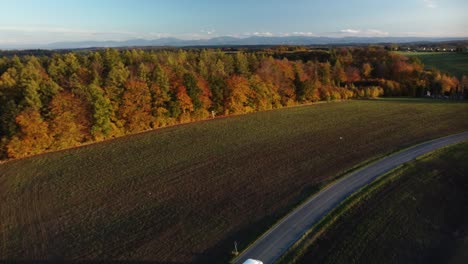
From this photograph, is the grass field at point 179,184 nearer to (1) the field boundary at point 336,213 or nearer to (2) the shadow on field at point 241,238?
(2) the shadow on field at point 241,238

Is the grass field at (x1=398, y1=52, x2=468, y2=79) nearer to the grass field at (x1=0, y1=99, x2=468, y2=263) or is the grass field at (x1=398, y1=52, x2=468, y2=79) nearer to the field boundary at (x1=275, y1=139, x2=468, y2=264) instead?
the grass field at (x1=0, y1=99, x2=468, y2=263)

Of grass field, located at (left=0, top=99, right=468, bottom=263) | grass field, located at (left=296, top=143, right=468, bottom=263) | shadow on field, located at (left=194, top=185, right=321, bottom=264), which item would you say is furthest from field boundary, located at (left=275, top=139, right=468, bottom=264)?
grass field, located at (left=0, top=99, right=468, bottom=263)

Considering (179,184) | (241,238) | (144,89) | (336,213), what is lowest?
(179,184)

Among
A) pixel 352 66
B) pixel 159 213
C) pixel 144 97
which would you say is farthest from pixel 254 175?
pixel 352 66

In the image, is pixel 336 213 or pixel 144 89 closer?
pixel 336 213

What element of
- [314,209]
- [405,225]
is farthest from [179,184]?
[405,225]

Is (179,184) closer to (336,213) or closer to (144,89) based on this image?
(336,213)

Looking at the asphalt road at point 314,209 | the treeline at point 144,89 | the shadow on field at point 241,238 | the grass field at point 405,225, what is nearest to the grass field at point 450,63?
the treeline at point 144,89

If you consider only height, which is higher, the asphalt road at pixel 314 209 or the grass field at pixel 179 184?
the asphalt road at pixel 314 209
